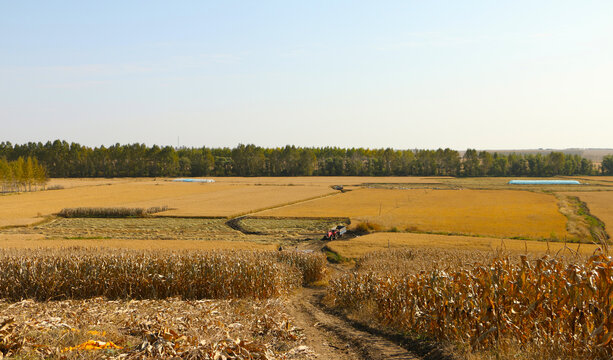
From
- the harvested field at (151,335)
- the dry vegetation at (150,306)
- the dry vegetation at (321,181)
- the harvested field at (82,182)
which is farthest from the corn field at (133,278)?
the harvested field at (82,182)

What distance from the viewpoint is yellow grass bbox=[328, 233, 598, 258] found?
39.8 meters

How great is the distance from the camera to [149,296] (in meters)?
20.3

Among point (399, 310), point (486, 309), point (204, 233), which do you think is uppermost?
point (486, 309)

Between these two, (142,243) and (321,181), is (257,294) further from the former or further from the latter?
(321,181)

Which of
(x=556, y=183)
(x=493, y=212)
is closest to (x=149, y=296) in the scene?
(x=493, y=212)

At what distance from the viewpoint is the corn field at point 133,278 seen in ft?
66.0

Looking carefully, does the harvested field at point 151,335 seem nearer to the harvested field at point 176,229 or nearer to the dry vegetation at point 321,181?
the harvested field at point 176,229

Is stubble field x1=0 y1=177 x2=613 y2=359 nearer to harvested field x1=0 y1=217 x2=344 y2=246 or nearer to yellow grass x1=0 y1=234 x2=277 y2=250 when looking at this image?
yellow grass x1=0 y1=234 x2=277 y2=250

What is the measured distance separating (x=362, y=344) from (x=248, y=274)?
992cm

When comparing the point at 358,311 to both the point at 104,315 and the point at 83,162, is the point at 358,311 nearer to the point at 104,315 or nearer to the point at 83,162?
the point at 104,315

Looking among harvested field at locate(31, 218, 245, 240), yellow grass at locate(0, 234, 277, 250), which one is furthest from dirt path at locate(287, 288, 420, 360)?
harvested field at locate(31, 218, 245, 240)

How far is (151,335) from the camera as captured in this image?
8.77 metres

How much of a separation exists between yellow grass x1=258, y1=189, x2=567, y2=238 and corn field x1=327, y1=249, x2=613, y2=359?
115 feet

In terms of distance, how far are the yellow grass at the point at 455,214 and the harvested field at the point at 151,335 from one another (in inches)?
1540
